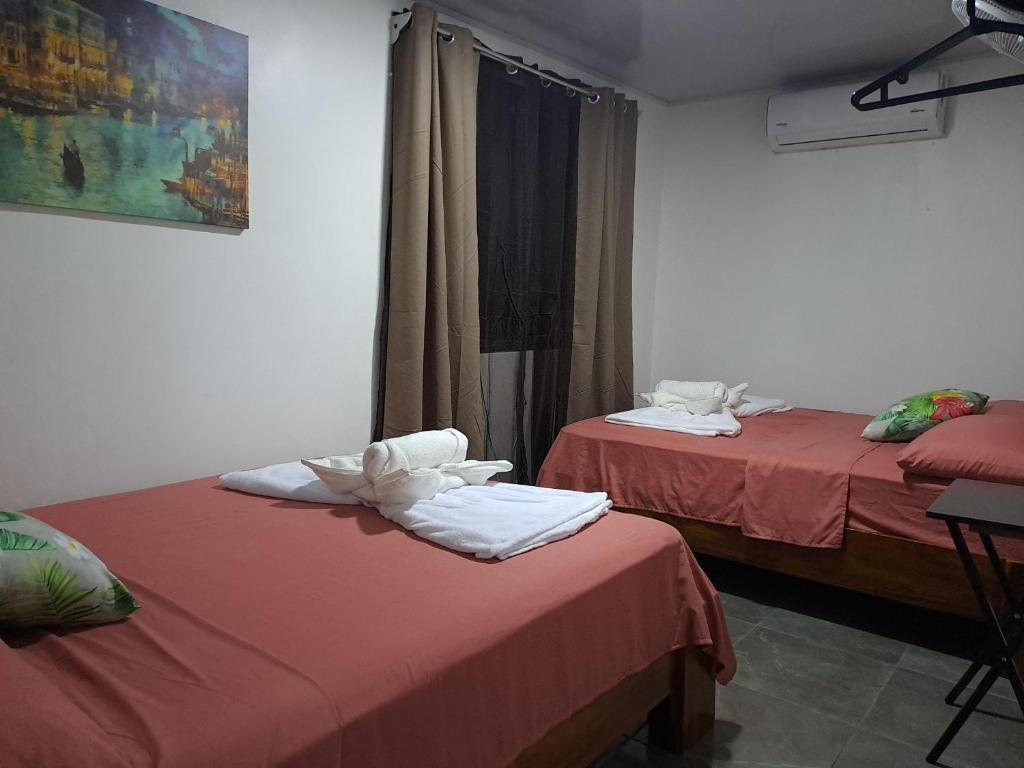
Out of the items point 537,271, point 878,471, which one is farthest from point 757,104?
point 878,471

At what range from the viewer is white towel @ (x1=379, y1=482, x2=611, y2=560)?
173 cm

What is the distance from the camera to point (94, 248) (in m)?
2.18

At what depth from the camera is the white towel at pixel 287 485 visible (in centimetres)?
212

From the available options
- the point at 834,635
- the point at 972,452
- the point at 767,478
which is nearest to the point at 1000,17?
the point at 972,452

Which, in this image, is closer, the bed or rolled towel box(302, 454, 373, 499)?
rolled towel box(302, 454, 373, 499)

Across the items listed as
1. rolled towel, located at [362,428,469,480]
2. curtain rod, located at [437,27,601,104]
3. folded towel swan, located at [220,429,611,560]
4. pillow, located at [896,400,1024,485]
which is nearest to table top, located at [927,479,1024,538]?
pillow, located at [896,400,1024,485]

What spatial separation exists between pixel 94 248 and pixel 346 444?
1.15 m

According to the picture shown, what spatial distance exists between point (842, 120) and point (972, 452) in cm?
202

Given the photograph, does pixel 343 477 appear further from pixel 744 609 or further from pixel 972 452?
pixel 972 452

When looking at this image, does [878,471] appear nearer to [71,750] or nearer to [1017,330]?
[1017,330]

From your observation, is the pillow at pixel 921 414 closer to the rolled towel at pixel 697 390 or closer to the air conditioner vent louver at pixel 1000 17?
the rolled towel at pixel 697 390

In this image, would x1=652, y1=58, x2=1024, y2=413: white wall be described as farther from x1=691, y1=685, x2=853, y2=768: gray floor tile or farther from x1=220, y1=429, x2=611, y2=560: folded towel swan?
x1=220, y1=429, x2=611, y2=560: folded towel swan

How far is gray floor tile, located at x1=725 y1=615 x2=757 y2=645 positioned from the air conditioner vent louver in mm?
1902

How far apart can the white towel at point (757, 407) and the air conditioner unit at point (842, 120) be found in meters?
1.35
